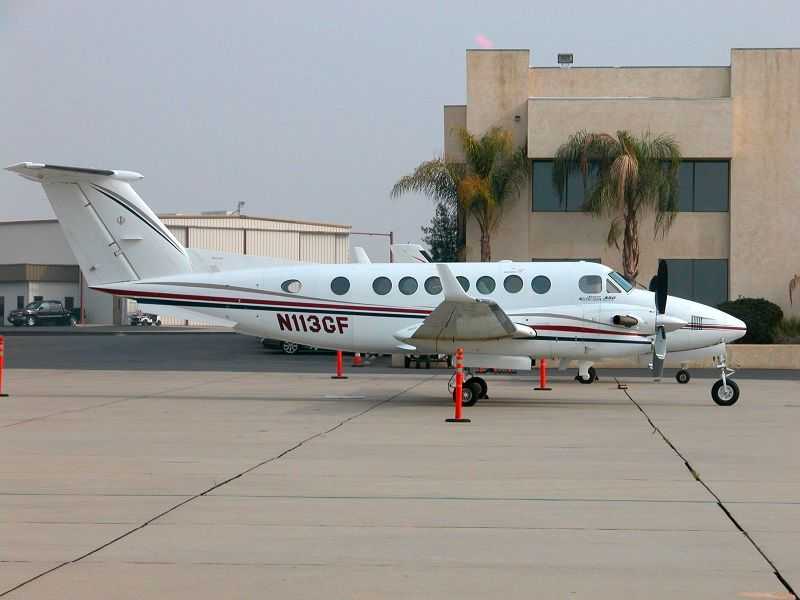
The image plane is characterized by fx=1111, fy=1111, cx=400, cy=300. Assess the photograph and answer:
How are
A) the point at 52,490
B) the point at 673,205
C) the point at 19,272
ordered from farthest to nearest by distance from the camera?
the point at 19,272
the point at 673,205
the point at 52,490

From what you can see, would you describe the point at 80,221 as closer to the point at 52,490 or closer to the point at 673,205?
the point at 52,490

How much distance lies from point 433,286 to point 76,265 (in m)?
69.6

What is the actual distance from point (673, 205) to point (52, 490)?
31674mm

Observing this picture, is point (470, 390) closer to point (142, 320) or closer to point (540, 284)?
point (540, 284)

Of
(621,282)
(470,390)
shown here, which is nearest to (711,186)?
(621,282)

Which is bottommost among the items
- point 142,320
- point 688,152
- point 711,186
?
point 142,320

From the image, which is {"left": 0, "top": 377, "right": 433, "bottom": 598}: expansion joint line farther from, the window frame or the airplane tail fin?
the airplane tail fin

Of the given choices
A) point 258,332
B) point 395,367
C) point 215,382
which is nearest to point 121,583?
point 258,332

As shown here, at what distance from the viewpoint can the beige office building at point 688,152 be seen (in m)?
39.3

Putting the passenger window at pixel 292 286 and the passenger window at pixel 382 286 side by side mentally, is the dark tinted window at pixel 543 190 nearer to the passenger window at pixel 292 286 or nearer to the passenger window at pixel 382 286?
the passenger window at pixel 382 286

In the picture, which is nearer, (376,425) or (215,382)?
(376,425)

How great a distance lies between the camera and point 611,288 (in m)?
20.8

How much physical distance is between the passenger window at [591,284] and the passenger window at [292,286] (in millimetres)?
5460

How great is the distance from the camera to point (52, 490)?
10828 mm
